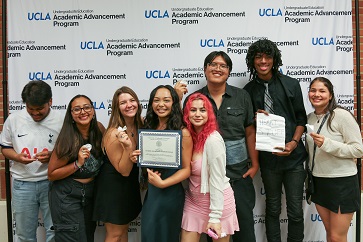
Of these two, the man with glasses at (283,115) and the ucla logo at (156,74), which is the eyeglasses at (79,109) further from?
the man with glasses at (283,115)

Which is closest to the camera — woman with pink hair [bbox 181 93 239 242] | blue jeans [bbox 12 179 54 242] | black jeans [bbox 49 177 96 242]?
woman with pink hair [bbox 181 93 239 242]

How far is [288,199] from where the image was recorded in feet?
9.67

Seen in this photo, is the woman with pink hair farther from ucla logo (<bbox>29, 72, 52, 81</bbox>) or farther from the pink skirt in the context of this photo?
ucla logo (<bbox>29, 72, 52, 81</bbox>)

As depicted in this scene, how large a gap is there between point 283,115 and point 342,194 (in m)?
0.82

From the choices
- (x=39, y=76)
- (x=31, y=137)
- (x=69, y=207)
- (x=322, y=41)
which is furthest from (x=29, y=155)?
(x=322, y=41)

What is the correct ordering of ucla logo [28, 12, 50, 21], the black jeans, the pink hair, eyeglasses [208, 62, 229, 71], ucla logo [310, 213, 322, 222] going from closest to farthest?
the pink hair, the black jeans, eyeglasses [208, 62, 229, 71], ucla logo [28, 12, 50, 21], ucla logo [310, 213, 322, 222]

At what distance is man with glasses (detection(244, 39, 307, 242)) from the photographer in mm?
2867

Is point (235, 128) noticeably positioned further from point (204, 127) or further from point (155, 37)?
point (155, 37)

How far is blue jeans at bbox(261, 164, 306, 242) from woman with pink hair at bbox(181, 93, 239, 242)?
750 millimetres

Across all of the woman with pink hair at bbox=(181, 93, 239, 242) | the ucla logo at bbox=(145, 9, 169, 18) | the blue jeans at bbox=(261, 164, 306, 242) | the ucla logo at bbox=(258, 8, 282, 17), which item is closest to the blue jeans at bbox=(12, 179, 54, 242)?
the woman with pink hair at bbox=(181, 93, 239, 242)

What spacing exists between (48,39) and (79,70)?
1.48 ft

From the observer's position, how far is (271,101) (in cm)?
291

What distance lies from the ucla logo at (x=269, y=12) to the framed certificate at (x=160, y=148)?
177cm

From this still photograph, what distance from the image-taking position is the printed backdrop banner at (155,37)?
329 centimetres
